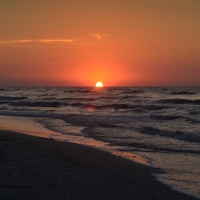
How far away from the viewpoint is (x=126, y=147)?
447 inches

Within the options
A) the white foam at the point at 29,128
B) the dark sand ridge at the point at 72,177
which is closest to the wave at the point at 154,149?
the dark sand ridge at the point at 72,177

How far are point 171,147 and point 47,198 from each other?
6.89 meters

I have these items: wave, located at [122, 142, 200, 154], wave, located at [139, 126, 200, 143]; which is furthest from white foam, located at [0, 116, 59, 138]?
wave, located at [139, 126, 200, 143]

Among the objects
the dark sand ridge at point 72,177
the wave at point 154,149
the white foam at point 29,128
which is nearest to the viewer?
the dark sand ridge at point 72,177

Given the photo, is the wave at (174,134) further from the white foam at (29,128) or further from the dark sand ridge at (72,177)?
the dark sand ridge at (72,177)

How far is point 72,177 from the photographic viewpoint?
6.56 m

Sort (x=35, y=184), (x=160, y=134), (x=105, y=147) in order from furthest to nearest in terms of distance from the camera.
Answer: (x=160, y=134) → (x=105, y=147) → (x=35, y=184)

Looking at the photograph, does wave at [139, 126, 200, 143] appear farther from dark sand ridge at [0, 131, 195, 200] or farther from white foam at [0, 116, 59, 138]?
dark sand ridge at [0, 131, 195, 200]

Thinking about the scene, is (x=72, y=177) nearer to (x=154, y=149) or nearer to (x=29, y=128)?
(x=154, y=149)

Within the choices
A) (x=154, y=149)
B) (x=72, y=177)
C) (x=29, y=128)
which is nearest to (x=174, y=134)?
(x=154, y=149)

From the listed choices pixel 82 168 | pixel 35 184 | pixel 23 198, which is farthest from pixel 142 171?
pixel 23 198

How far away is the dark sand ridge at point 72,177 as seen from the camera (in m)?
5.62

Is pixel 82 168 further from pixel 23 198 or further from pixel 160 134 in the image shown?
pixel 160 134

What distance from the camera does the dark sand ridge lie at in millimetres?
5617
